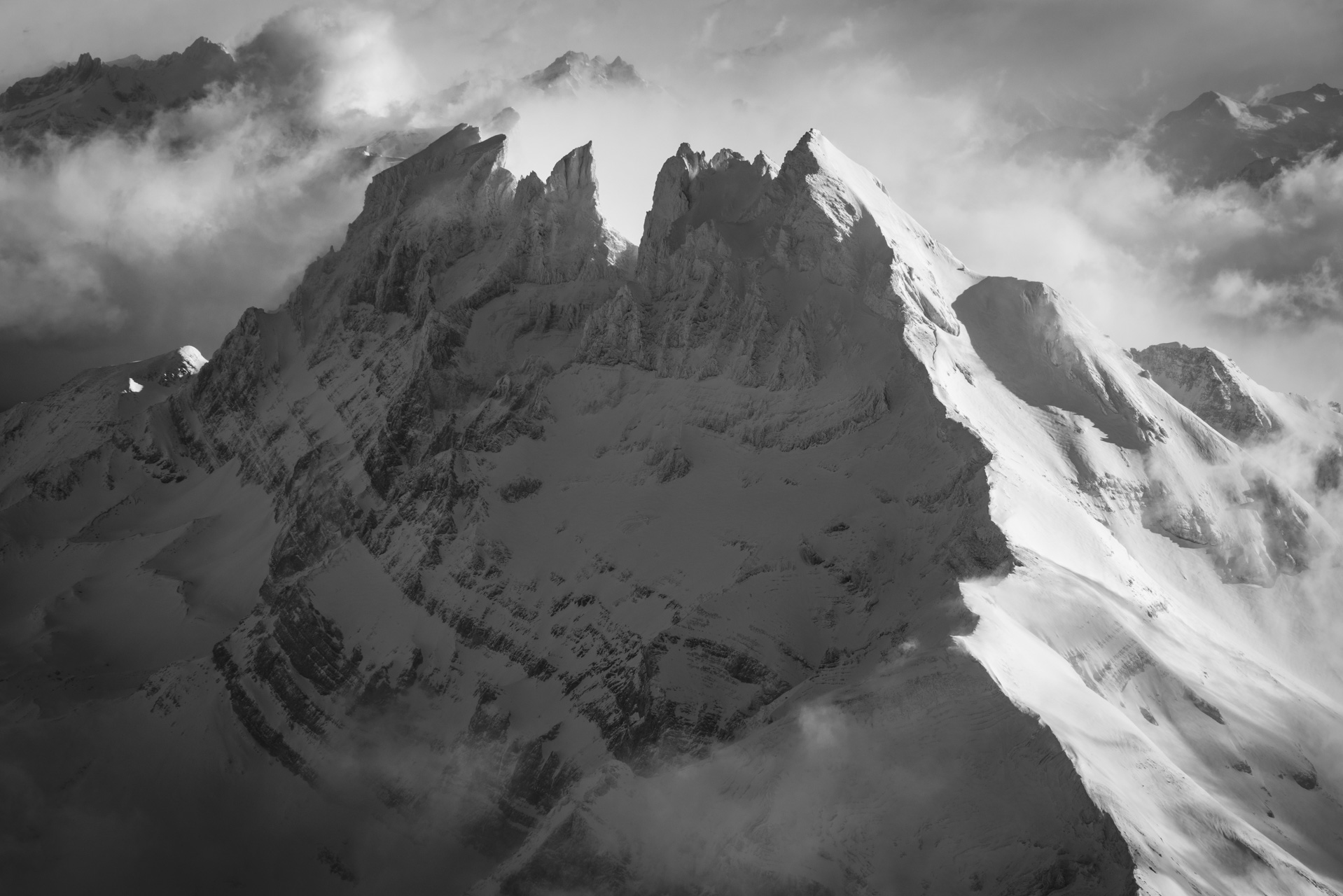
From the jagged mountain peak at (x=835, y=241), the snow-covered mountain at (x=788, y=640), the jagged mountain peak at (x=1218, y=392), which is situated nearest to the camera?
the snow-covered mountain at (x=788, y=640)

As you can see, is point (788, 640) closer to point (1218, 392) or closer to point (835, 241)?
point (835, 241)

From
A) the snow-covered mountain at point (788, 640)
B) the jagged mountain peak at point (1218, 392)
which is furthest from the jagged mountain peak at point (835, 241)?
the jagged mountain peak at point (1218, 392)

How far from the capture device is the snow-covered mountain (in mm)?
111312

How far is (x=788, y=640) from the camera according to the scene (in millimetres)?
136750

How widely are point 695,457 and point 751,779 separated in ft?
185

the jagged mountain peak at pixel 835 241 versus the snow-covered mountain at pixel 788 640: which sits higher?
the jagged mountain peak at pixel 835 241

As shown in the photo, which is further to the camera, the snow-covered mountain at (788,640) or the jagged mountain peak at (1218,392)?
the jagged mountain peak at (1218,392)

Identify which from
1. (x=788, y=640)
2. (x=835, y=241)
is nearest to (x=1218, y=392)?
(x=835, y=241)

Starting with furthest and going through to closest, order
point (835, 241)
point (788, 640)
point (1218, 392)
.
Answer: point (1218, 392), point (835, 241), point (788, 640)

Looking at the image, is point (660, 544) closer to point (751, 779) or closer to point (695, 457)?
point (695, 457)

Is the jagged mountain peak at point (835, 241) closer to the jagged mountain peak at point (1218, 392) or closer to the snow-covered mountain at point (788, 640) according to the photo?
the snow-covered mountain at point (788, 640)

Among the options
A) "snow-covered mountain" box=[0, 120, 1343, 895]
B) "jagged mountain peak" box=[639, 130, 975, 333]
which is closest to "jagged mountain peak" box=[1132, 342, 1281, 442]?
"snow-covered mountain" box=[0, 120, 1343, 895]

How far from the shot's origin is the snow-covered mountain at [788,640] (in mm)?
111312

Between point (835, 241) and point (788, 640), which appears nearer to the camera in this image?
point (788, 640)
